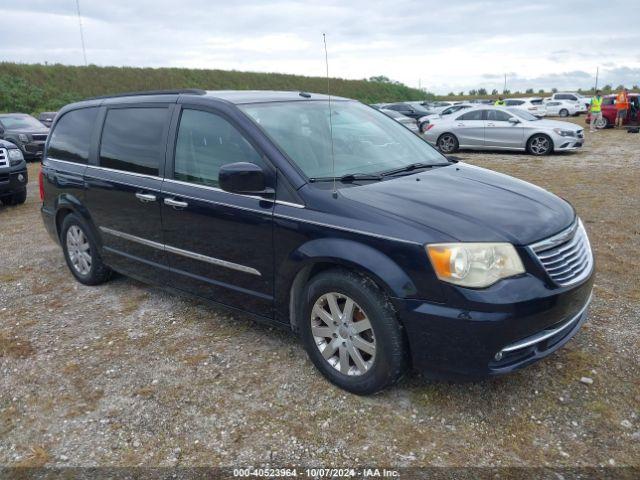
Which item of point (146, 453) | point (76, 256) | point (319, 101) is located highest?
point (319, 101)

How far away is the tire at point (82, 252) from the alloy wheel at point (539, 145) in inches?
510

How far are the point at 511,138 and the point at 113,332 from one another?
13.6m

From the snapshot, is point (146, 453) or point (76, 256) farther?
point (76, 256)

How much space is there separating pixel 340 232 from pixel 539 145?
13.6m

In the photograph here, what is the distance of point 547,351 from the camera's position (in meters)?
2.96

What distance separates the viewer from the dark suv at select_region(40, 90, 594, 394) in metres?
2.77

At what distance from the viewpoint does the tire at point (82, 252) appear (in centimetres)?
505

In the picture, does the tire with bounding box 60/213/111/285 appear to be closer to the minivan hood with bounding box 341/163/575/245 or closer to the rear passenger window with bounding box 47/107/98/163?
the rear passenger window with bounding box 47/107/98/163

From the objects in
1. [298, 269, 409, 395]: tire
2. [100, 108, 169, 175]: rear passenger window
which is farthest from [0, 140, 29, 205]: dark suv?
[298, 269, 409, 395]: tire

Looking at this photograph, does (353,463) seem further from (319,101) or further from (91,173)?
(91,173)

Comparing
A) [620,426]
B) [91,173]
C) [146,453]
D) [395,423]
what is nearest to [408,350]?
[395,423]

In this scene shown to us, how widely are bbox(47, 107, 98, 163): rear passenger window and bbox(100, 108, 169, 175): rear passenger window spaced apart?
0.98ft

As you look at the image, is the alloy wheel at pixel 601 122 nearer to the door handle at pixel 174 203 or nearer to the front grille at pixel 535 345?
the front grille at pixel 535 345

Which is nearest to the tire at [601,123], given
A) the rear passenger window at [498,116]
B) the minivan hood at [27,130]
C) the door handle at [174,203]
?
the rear passenger window at [498,116]
